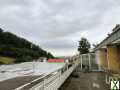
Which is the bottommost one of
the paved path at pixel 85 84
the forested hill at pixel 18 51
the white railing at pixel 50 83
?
the paved path at pixel 85 84

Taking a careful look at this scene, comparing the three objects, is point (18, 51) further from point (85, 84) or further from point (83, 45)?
point (85, 84)

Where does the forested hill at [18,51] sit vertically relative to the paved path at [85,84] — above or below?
above

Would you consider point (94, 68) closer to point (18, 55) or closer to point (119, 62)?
point (119, 62)

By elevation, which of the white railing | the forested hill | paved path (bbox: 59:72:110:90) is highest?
the forested hill

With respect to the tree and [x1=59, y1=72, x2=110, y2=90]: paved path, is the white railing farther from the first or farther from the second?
the tree

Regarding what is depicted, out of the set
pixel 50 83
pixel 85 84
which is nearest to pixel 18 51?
pixel 85 84

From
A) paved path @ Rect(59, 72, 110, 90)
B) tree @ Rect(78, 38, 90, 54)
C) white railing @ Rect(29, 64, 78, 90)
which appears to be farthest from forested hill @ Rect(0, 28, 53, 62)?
white railing @ Rect(29, 64, 78, 90)

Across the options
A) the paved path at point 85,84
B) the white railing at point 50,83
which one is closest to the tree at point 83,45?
the paved path at point 85,84

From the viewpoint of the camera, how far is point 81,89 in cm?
1433

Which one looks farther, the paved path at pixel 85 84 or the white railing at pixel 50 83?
the paved path at pixel 85 84

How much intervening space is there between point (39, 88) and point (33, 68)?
21208 millimetres

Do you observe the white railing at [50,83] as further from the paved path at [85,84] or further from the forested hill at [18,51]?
the forested hill at [18,51]

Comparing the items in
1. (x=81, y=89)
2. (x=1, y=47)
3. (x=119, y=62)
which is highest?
(x=1, y=47)

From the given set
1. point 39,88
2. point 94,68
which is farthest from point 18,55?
point 39,88
